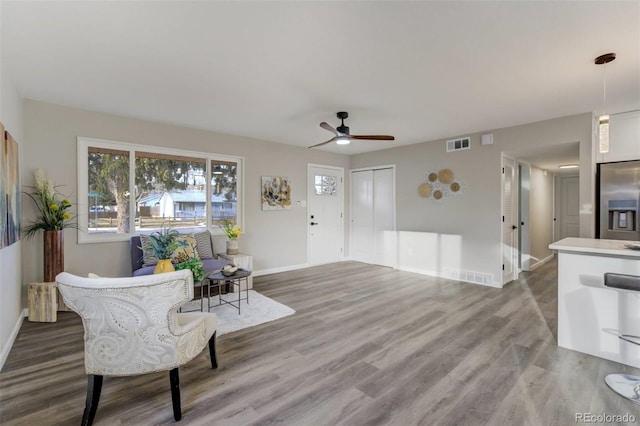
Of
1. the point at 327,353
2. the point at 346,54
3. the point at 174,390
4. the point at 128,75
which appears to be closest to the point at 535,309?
the point at 327,353

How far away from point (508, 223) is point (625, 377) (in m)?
3.14

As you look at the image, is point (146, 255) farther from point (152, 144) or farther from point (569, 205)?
point (569, 205)

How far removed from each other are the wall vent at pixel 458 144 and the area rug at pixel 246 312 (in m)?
4.01

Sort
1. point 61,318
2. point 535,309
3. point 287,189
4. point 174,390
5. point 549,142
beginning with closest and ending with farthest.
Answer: point 174,390, point 61,318, point 535,309, point 549,142, point 287,189

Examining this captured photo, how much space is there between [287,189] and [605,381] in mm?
5044

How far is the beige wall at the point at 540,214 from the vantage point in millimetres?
6238

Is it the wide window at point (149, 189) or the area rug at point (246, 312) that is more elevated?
the wide window at point (149, 189)

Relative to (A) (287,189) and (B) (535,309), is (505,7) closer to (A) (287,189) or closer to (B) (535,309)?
(B) (535,309)

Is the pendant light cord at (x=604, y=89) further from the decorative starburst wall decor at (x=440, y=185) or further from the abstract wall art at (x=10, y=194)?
the abstract wall art at (x=10, y=194)

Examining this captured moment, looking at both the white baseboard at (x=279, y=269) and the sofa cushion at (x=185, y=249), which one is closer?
the sofa cushion at (x=185, y=249)

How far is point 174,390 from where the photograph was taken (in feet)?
5.89

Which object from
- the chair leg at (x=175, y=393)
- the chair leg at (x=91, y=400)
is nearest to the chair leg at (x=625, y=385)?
the chair leg at (x=175, y=393)

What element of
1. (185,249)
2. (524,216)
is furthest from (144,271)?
(524,216)

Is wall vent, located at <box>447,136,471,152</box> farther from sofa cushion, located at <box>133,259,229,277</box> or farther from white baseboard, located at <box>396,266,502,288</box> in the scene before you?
sofa cushion, located at <box>133,259,229,277</box>
